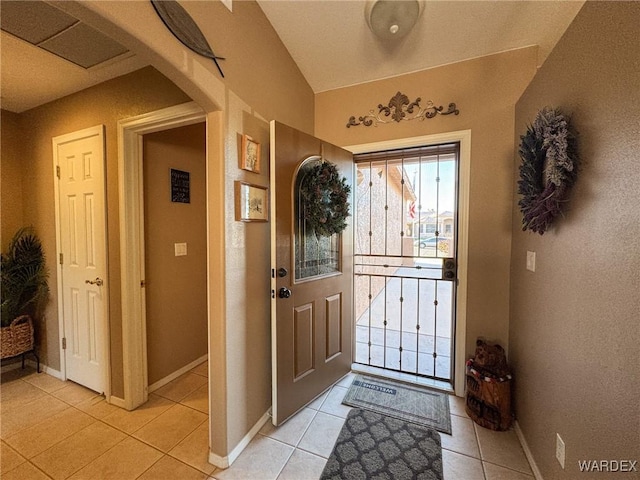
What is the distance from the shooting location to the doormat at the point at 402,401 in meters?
1.81

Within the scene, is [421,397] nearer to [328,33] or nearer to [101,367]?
[101,367]

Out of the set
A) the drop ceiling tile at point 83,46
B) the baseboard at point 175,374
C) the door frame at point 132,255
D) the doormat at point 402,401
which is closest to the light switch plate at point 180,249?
the door frame at point 132,255

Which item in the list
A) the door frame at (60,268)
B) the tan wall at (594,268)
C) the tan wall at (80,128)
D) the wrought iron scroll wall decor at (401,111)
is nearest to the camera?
the tan wall at (594,268)

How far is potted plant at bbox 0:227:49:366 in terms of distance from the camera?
228cm

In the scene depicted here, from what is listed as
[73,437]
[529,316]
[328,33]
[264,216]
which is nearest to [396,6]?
[328,33]

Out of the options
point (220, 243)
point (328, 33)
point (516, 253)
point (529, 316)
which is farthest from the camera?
point (328, 33)

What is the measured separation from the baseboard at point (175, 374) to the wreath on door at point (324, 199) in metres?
1.94

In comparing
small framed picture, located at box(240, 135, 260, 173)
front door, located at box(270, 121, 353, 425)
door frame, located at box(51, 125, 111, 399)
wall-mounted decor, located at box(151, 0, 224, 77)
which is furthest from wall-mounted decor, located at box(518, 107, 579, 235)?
door frame, located at box(51, 125, 111, 399)

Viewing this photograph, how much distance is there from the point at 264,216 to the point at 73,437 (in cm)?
196

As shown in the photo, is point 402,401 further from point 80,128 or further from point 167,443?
point 80,128

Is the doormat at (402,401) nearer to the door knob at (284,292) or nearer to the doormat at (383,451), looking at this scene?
the doormat at (383,451)

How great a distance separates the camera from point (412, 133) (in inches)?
83.9

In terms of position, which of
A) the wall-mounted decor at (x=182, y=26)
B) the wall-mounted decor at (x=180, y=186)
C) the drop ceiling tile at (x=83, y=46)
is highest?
the drop ceiling tile at (x=83, y=46)

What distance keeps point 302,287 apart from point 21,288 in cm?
274
